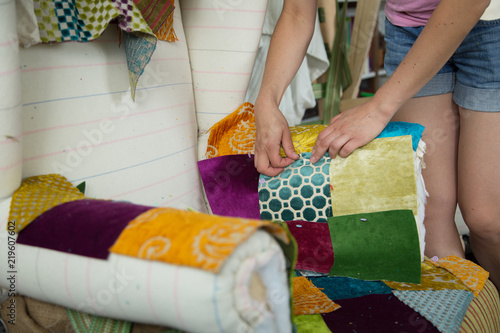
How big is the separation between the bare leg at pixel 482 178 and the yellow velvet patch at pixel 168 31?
2.23 feet

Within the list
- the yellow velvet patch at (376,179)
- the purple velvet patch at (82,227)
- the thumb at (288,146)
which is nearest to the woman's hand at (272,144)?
the thumb at (288,146)

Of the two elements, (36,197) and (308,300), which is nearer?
(36,197)

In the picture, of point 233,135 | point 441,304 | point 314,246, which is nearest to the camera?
point 441,304

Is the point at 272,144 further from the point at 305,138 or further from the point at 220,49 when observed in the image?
the point at 220,49

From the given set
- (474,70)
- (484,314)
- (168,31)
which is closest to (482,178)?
(474,70)

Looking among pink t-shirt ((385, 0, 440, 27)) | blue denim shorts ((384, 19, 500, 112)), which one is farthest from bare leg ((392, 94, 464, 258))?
pink t-shirt ((385, 0, 440, 27))

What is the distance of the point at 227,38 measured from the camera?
37.0 inches

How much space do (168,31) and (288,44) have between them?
0.27m

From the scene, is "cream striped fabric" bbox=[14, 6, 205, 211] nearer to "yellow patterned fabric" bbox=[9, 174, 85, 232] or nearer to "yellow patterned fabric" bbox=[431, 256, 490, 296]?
"yellow patterned fabric" bbox=[9, 174, 85, 232]

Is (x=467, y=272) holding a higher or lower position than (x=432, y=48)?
lower

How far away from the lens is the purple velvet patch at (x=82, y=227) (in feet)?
1.64

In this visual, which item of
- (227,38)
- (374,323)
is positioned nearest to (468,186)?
(374,323)

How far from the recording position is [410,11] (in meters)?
1.01

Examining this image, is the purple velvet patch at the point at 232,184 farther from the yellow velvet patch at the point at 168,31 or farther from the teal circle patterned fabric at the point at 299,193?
the yellow velvet patch at the point at 168,31
